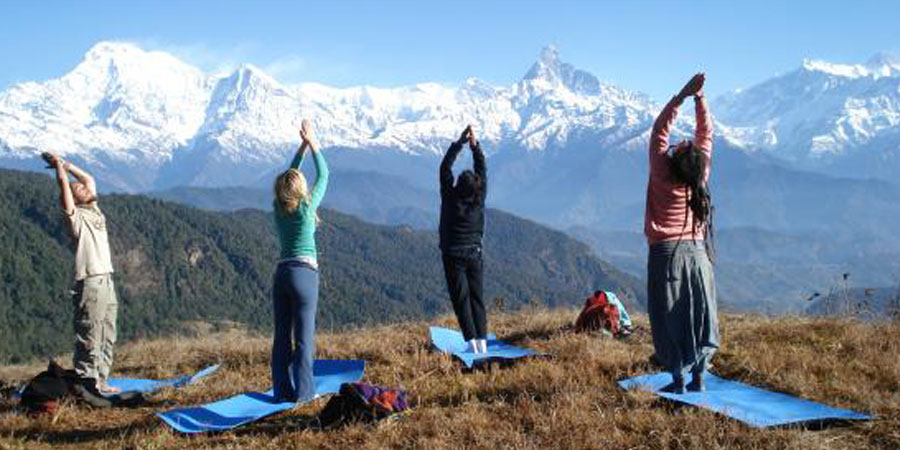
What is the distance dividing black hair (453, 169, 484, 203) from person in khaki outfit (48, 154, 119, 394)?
4.20 m

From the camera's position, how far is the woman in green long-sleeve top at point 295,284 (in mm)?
7480

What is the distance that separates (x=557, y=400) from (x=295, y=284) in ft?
8.29

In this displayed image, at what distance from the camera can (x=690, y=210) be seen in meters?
7.39

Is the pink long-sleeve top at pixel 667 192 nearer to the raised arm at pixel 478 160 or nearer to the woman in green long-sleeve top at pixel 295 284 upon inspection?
the woman in green long-sleeve top at pixel 295 284

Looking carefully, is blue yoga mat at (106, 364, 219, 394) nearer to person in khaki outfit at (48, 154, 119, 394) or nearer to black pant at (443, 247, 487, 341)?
person in khaki outfit at (48, 154, 119, 394)

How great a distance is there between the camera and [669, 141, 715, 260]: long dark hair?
711cm

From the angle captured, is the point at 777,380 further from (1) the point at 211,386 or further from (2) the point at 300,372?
(1) the point at 211,386

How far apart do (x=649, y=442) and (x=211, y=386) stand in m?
5.12

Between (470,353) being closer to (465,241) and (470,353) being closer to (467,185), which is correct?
(465,241)

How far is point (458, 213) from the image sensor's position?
10.5 metres

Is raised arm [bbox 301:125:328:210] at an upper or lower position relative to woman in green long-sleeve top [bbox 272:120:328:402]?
upper

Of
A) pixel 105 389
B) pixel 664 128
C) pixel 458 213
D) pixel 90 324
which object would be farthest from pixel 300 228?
pixel 664 128

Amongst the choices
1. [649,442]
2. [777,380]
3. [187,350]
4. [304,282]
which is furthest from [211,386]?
[777,380]

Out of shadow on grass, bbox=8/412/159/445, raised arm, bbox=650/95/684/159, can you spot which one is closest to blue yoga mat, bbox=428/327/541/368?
raised arm, bbox=650/95/684/159
